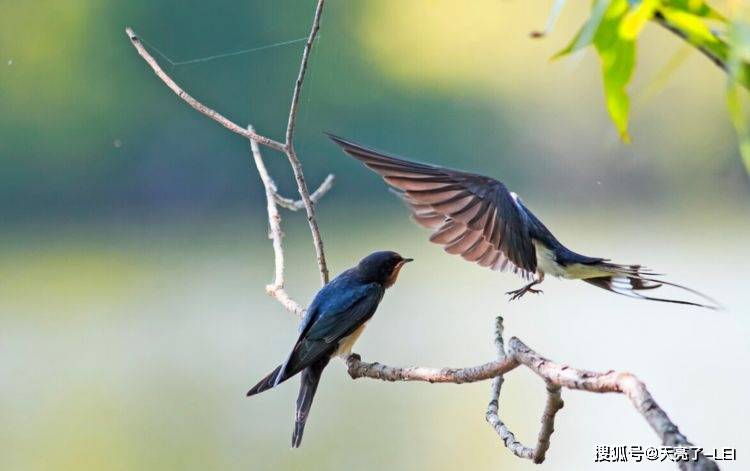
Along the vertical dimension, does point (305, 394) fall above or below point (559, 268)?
below

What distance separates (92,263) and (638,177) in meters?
2.93

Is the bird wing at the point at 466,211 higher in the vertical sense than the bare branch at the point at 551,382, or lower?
higher

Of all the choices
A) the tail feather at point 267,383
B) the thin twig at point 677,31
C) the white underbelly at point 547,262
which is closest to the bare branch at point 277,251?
the tail feather at point 267,383

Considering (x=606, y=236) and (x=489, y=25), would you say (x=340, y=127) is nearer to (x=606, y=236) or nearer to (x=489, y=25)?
(x=489, y=25)

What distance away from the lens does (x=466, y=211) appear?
5.08 ft

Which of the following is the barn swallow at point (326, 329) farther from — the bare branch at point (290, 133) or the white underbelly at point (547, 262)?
the white underbelly at point (547, 262)

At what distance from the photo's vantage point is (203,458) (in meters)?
3.82

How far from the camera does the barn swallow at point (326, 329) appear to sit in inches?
66.1

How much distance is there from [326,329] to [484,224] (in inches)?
13.3

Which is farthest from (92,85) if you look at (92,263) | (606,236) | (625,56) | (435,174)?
(625,56)

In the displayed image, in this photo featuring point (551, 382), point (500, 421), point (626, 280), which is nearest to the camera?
point (551, 382)

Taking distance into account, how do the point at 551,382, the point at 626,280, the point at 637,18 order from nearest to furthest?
the point at 637,18 → the point at 551,382 → the point at 626,280

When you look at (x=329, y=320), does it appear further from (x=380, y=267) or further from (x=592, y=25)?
(x=592, y=25)

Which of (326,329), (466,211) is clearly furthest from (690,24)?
(326,329)
